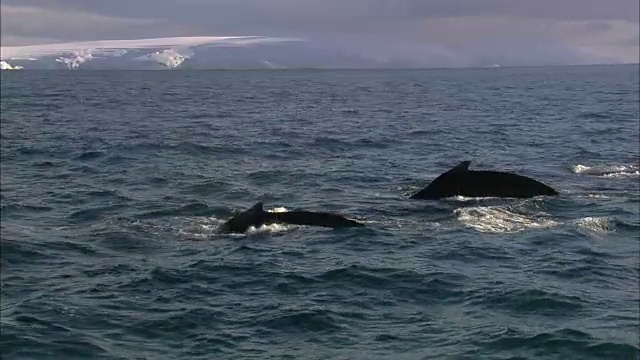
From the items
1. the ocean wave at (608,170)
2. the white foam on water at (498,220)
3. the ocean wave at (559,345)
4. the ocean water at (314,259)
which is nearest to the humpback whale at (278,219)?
the ocean water at (314,259)

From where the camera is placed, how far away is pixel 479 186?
71.4ft

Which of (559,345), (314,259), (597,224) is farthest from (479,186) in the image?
(559,345)

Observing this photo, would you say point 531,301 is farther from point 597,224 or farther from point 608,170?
point 608,170

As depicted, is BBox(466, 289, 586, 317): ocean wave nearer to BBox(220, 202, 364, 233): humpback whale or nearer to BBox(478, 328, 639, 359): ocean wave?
BBox(478, 328, 639, 359): ocean wave

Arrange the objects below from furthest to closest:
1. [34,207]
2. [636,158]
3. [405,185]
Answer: [636,158] → [405,185] → [34,207]

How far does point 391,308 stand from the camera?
42.8ft

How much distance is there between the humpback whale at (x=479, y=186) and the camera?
21734 mm

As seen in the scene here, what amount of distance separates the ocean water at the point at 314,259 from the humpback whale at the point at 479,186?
596 millimetres

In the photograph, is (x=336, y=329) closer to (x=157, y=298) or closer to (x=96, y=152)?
(x=157, y=298)

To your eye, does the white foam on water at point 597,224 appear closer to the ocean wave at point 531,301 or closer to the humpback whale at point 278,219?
the humpback whale at point 278,219

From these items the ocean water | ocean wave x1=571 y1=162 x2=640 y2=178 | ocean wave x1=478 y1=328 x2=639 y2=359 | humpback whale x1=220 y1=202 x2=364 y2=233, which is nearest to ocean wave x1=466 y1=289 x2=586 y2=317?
the ocean water

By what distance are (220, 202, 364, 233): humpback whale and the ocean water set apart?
36cm

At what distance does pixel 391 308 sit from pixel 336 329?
4.18 ft

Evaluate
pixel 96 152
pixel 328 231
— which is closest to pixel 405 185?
pixel 328 231
